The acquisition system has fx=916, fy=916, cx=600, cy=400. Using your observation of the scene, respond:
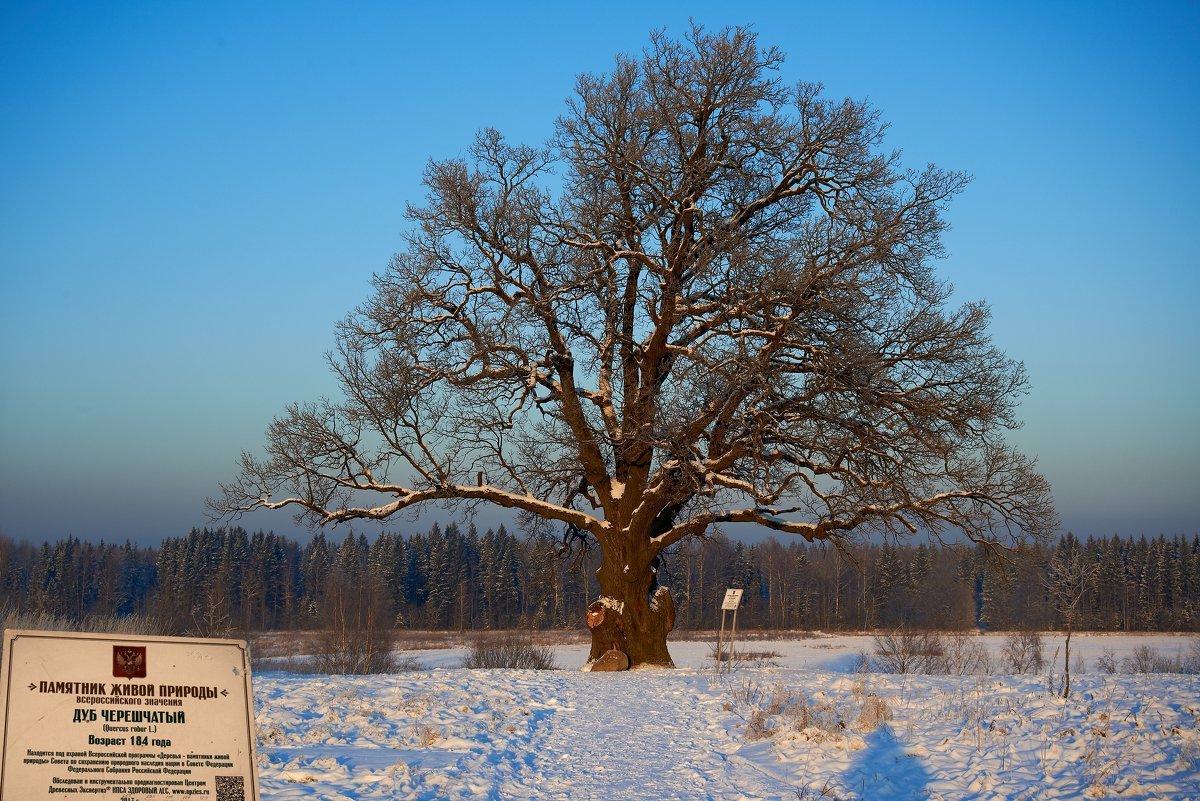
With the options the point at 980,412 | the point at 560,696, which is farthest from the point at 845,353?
the point at 560,696

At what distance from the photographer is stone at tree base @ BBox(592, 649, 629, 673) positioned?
18625 millimetres

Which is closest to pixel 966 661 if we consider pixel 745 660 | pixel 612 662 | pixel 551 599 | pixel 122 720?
pixel 612 662

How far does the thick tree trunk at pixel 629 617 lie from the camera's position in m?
19.0

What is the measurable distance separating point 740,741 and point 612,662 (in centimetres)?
849

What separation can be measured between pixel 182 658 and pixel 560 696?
33.5 ft

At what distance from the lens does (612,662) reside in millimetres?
18719

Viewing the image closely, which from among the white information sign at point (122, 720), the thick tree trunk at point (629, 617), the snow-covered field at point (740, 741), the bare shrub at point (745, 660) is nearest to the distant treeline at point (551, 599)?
the bare shrub at point (745, 660)

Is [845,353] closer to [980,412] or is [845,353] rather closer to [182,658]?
[980,412]

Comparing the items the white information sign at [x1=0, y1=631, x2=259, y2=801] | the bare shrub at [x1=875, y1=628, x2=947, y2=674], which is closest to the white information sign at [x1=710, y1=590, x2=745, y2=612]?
the bare shrub at [x1=875, y1=628, x2=947, y2=674]

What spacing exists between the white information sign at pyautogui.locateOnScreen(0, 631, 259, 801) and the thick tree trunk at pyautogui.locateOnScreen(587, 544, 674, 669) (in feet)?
48.5

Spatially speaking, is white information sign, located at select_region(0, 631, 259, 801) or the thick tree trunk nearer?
white information sign, located at select_region(0, 631, 259, 801)

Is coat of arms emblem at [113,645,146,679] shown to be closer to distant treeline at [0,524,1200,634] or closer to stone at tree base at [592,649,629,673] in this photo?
stone at tree base at [592,649,629,673]

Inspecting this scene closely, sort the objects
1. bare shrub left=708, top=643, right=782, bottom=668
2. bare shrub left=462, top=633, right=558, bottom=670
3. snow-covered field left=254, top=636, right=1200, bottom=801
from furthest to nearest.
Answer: bare shrub left=462, top=633, right=558, bottom=670 → bare shrub left=708, top=643, right=782, bottom=668 → snow-covered field left=254, top=636, right=1200, bottom=801

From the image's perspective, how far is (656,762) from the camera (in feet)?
30.3
